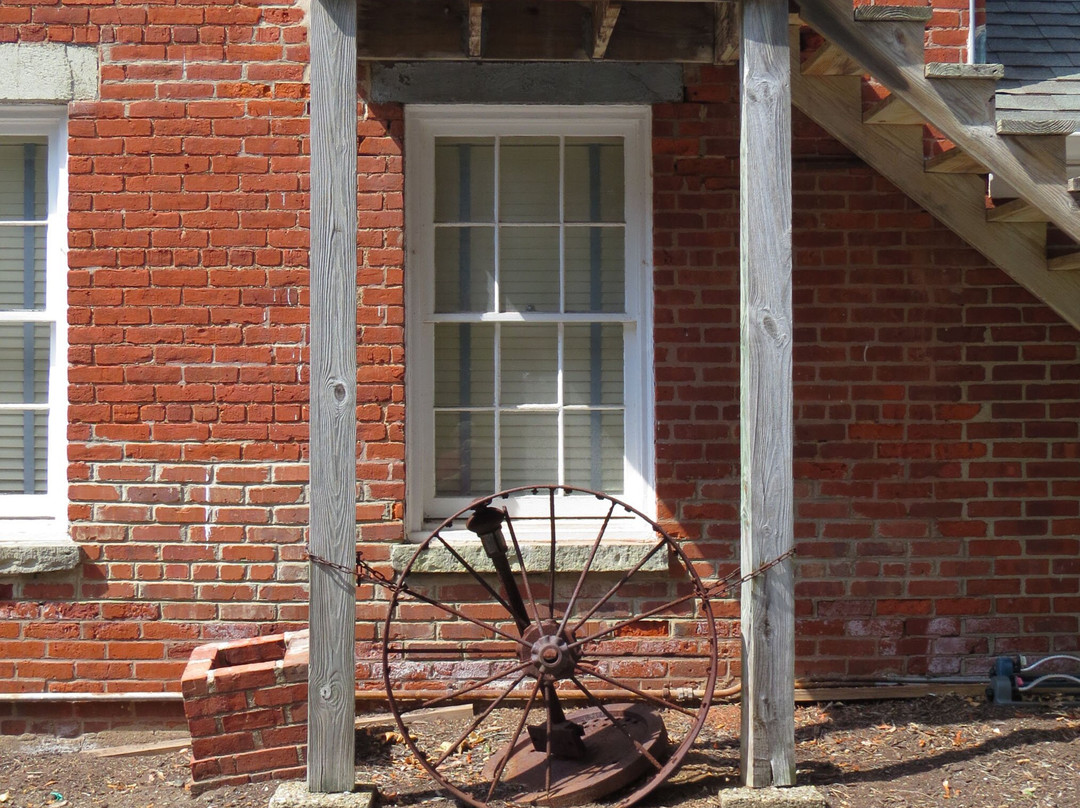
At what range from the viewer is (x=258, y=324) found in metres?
4.70

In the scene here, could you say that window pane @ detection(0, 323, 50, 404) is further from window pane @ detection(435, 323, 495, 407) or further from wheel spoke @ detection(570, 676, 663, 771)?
wheel spoke @ detection(570, 676, 663, 771)

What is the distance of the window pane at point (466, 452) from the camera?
492cm

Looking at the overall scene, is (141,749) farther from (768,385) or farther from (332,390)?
(768,385)

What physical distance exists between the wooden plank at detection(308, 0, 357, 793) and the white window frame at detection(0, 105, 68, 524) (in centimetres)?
179

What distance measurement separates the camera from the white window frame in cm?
475

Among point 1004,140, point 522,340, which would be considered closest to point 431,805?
point 522,340

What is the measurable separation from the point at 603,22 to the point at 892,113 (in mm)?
1278

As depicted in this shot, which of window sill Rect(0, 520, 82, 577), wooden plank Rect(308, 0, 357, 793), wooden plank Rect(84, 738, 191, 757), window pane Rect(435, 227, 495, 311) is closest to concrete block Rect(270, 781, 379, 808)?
wooden plank Rect(308, 0, 357, 793)

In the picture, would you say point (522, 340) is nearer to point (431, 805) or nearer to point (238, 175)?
point (238, 175)

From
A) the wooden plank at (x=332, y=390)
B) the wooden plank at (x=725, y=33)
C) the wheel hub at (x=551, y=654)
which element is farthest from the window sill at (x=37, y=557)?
the wooden plank at (x=725, y=33)

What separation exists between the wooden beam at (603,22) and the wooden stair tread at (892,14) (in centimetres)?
89

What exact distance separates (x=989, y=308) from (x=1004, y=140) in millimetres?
1258

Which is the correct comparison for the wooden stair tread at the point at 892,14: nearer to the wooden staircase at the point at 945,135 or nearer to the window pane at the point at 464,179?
the wooden staircase at the point at 945,135

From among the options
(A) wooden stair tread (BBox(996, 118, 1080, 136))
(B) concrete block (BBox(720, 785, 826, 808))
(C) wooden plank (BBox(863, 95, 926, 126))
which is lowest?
(B) concrete block (BBox(720, 785, 826, 808))
